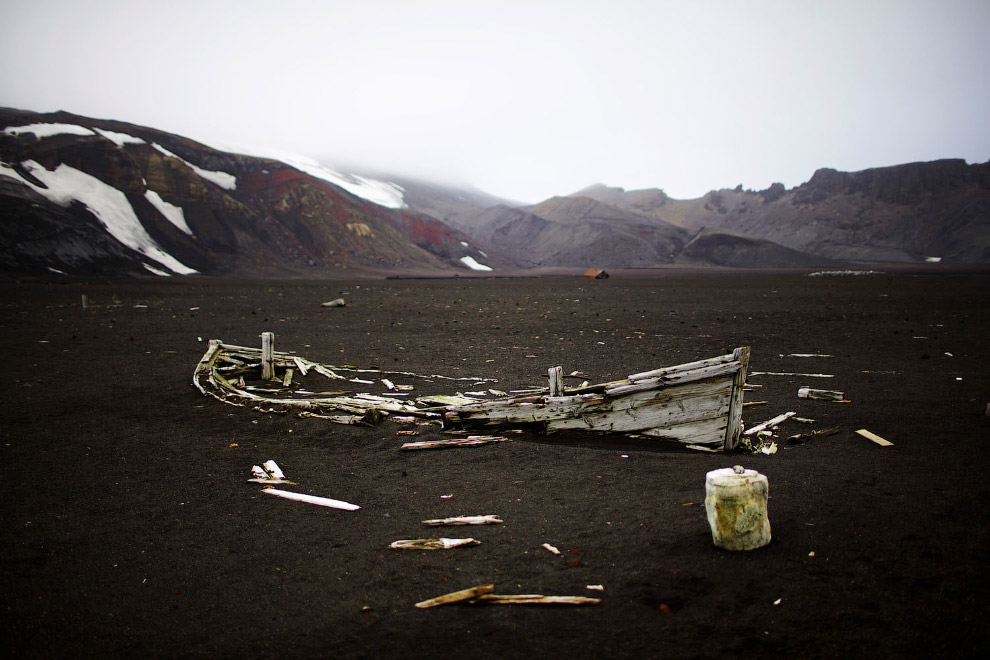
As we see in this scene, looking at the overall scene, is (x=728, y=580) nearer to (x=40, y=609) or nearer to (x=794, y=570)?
(x=794, y=570)

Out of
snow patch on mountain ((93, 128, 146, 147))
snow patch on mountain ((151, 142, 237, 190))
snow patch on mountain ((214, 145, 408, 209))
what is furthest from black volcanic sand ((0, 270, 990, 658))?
snow patch on mountain ((214, 145, 408, 209))

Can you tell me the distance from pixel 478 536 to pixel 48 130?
84.5 meters

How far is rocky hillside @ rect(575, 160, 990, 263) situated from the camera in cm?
11419

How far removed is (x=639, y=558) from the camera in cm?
418

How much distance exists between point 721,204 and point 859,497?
603ft

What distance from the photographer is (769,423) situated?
766 cm

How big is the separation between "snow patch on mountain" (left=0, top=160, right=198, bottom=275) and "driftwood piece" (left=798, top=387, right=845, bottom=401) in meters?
61.3

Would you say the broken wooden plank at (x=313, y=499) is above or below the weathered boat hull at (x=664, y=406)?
below

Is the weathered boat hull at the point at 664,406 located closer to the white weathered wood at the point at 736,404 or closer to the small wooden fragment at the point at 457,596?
the white weathered wood at the point at 736,404

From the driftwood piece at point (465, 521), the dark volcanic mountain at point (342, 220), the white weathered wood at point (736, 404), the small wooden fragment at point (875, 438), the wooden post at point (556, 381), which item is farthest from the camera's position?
the dark volcanic mountain at point (342, 220)

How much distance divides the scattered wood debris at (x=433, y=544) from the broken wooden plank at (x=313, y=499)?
3.20 ft

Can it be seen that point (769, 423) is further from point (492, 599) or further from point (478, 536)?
point (492, 599)

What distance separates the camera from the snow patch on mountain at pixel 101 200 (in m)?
59.2

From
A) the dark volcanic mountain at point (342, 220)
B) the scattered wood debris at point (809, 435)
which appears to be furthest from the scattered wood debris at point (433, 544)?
the dark volcanic mountain at point (342, 220)
